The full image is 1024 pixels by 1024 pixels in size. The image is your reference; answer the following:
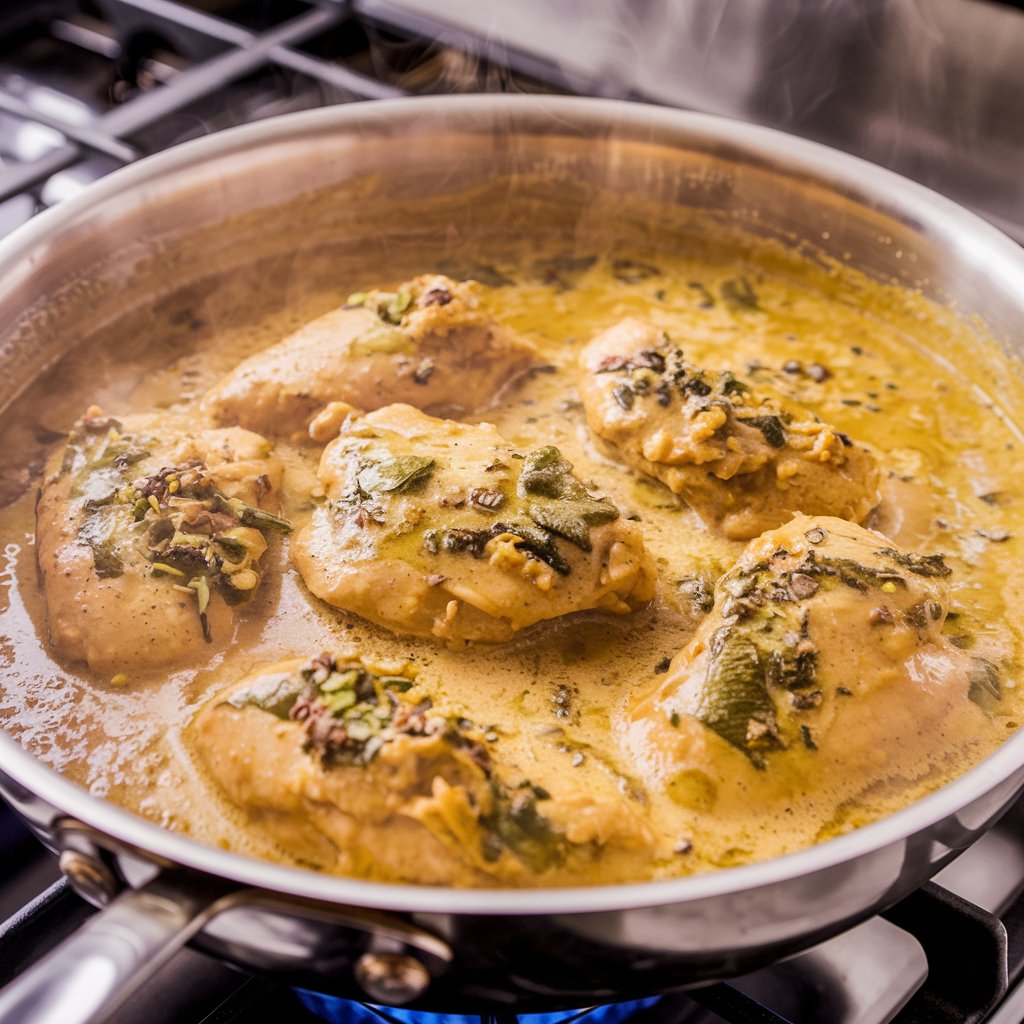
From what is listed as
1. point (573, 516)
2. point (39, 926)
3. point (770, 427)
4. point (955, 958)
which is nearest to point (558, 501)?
point (573, 516)

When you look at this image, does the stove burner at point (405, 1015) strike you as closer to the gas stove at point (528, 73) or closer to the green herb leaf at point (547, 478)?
the gas stove at point (528, 73)

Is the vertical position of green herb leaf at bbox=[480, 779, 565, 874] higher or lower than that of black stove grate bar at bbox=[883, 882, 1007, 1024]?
higher

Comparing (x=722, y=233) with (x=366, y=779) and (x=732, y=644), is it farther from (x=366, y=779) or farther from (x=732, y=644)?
(x=366, y=779)

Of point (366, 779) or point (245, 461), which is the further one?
point (245, 461)

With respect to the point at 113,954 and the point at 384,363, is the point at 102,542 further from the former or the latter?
the point at 113,954

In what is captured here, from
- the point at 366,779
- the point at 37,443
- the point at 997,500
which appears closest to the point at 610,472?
the point at 997,500

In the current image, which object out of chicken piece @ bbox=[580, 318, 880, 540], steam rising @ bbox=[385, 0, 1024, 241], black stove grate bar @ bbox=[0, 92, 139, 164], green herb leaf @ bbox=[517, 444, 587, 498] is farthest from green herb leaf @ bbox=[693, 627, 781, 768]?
black stove grate bar @ bbox=[0, 92, 139, 164]

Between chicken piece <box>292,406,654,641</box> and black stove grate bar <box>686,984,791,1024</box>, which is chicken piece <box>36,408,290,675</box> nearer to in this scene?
chicken piece <box>292,406,654,641</box>
